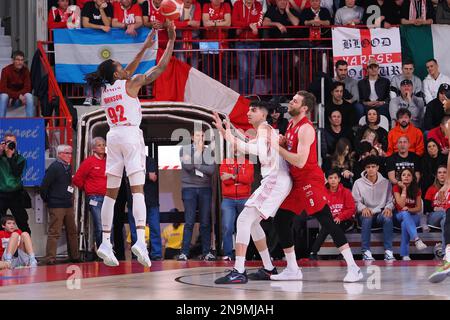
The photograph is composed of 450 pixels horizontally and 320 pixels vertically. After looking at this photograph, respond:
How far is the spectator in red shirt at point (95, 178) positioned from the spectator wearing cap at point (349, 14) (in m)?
5.70

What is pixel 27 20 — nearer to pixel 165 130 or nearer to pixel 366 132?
pixel 165 130

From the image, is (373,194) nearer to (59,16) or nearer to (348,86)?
(348,86)

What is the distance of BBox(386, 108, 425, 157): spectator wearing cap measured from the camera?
18359mm

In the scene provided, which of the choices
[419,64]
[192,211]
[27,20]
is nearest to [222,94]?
[192,211]

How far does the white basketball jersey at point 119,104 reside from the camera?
1219 centimetres

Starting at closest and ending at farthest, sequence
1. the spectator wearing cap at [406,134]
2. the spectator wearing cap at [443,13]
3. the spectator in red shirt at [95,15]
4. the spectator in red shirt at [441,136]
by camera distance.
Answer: the spectator in red shirt at [441,136] → the spectator wearing cap at [406,134] → the spectator in red shirt at [95,15] → the spectator wearing cap at [443,13]

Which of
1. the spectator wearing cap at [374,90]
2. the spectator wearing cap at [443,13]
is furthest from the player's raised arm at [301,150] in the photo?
the spectator wearing cap at [443,13]

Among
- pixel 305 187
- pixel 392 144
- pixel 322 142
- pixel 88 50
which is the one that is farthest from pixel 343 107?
pixel 305 187

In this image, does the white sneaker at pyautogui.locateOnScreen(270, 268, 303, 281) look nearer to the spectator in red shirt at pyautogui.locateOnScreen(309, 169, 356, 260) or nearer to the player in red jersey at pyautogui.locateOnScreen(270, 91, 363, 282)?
the player in red jersey at pyautogui.locateOnScreen(270, 91, 363, 282)

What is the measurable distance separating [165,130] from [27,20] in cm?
443

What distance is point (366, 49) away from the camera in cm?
2000

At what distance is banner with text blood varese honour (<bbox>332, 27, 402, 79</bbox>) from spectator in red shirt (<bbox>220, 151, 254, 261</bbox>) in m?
3.49

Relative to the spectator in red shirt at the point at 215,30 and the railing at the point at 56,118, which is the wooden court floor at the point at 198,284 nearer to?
the railing at the point at 56,118

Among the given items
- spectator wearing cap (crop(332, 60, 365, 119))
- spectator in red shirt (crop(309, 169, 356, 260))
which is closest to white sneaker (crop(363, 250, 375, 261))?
spectator in red shirt (crop(309, 169, 356, 260))
